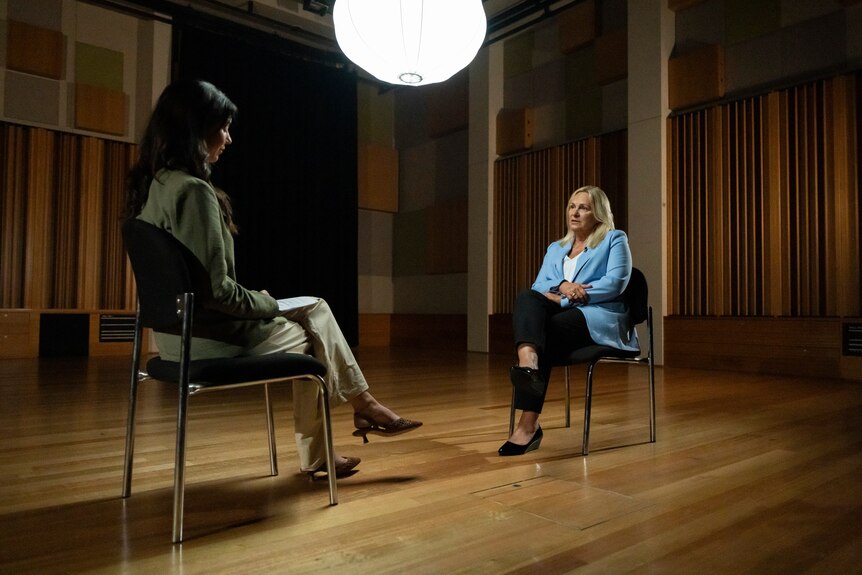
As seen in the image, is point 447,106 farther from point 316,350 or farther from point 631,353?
point 316,350

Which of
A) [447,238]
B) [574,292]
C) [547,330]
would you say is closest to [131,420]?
[547,330]

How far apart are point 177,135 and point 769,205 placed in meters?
4.86

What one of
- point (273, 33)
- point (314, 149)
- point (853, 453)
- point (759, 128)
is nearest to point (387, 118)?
point (314, 149)

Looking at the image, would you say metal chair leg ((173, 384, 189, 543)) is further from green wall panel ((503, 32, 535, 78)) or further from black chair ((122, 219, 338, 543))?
green wall panel ((503, 32, 535, 78))

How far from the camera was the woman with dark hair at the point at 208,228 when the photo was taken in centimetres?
146

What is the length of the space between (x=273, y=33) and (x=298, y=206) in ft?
6.91

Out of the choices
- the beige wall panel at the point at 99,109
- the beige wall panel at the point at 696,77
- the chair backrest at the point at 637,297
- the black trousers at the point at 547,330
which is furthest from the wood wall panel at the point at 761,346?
the beige wall panel at the point at 99,109

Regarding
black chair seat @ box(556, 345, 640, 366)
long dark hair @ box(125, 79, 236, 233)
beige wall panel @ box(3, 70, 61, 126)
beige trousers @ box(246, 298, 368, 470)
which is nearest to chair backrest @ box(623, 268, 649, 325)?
black chair seat @ box(556, 345, 640, 366)

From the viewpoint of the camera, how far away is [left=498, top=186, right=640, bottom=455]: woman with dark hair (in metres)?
2.26

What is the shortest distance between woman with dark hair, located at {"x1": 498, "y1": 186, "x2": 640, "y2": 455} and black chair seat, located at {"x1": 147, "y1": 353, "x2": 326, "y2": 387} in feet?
2.95

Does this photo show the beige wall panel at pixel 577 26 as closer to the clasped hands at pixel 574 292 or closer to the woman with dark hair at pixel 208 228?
the clasped hands at pixel 574 292

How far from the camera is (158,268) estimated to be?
1.45m

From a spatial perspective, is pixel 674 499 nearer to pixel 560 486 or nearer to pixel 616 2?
pixel 560 486

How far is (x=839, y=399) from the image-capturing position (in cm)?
360
